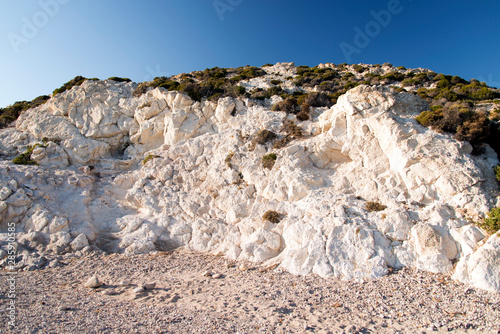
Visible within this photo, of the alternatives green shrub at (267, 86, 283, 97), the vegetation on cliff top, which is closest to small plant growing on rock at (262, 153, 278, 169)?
the vegetation on cliff top

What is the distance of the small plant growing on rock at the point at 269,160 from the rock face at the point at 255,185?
1.42 ft

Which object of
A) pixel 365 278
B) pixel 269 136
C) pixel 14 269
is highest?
pixel 269 136

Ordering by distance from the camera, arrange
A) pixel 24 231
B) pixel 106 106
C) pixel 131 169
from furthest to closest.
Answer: pixel 106 106
pixel 131 169
pixel 24 231

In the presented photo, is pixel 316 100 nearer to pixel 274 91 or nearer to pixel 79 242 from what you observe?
pixel 274 91

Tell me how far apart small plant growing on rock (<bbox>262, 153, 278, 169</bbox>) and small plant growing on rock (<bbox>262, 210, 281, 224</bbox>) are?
151 inches

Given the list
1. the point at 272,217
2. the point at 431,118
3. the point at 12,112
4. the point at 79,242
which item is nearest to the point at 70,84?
the point at 12,112

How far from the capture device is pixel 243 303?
8680 millimetres

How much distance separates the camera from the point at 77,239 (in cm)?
1390

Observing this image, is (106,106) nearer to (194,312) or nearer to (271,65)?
(194,312)

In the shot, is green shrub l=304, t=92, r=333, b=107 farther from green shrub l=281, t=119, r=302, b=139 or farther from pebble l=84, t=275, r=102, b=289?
pebble l=84, t=275, r=102, b=289

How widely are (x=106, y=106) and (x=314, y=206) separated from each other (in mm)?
23270

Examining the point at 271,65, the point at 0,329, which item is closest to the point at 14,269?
the point at 0,329

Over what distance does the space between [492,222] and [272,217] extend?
30.9 ft

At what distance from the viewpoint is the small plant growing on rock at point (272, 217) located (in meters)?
13.7
